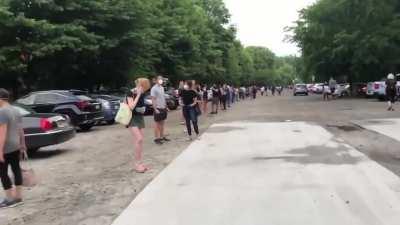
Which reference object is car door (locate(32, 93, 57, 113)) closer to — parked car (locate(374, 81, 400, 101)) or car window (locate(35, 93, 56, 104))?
car window (locate(35, 93, 56, 104))

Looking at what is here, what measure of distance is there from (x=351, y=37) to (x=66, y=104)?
1226 inches

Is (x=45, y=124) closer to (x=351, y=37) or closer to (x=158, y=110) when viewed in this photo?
(x=158, y=110)

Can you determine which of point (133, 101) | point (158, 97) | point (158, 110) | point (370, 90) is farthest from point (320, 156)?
point (370, 90)

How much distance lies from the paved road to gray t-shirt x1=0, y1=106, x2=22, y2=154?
1.81 metres

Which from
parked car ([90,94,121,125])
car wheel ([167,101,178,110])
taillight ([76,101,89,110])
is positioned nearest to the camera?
taillight ([76,101,89,110])

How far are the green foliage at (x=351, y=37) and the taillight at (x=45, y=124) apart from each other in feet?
118

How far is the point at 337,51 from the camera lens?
48.9 m

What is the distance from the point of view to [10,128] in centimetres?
857

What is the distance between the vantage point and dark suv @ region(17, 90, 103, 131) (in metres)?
21.3

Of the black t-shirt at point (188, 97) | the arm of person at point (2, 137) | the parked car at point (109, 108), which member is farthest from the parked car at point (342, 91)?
the arm of person at point (2, 137)

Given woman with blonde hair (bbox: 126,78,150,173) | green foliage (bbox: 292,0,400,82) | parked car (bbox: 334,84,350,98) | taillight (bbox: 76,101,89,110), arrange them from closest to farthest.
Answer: woman with blonde hair (bbox: 126,78,150,173) < taillight (bbox: 76,101,89,110) < green foliage (bbox: 292,0,400,82) < parked car (bbox: 334,84,350,98)

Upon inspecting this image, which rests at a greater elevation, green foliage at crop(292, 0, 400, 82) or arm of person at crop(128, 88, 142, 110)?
green foliage at crop(292, 0, 400, 82)

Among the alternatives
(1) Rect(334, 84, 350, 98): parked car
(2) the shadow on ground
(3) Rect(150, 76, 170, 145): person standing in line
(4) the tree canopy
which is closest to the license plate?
(3) Rect(150, 76, 170, 145): person standing in line

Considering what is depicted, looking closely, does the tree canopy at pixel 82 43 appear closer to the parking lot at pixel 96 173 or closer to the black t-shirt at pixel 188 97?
the parking lot at pixel 96 173
